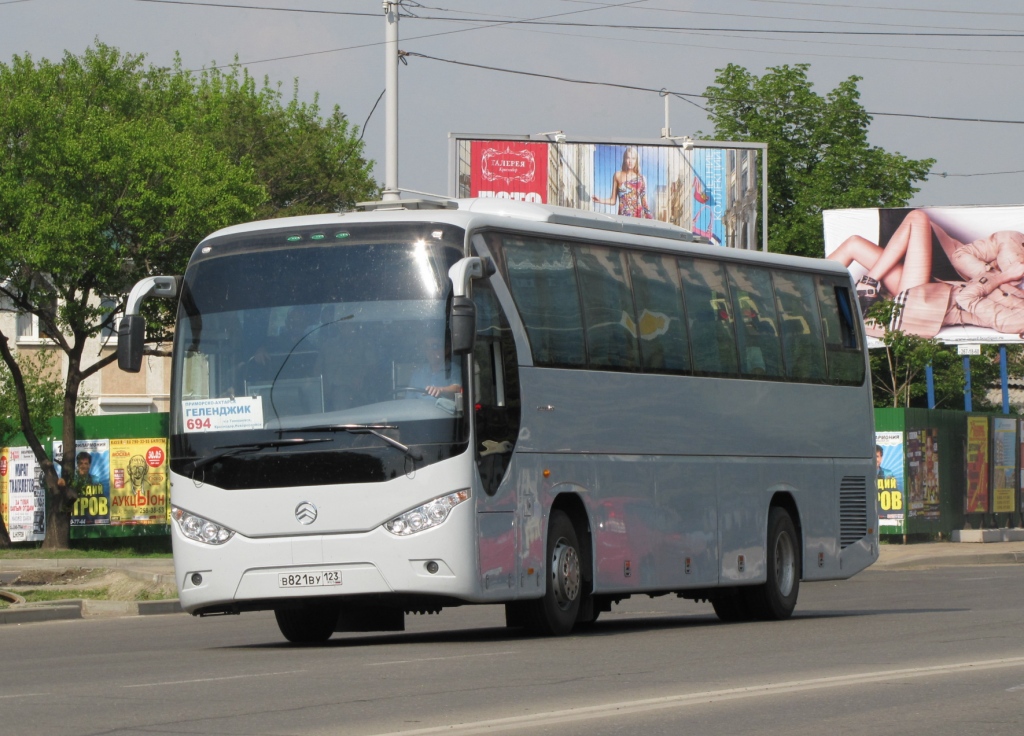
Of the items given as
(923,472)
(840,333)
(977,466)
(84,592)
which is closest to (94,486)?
(84,592)

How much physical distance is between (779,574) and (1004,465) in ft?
80.4

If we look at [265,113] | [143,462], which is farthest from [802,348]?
[265,113]

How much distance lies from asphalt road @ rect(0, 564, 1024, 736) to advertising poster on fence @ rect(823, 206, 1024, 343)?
28994 millimetres

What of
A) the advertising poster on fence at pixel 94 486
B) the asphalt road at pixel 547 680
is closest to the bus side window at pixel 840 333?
the asphalt road at pixel 547 680

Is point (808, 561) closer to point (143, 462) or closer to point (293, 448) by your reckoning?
point (293, 448)

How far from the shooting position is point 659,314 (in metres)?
16.5

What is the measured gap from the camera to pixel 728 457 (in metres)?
17.4

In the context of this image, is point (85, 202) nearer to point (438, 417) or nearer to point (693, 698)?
point (438, 417)

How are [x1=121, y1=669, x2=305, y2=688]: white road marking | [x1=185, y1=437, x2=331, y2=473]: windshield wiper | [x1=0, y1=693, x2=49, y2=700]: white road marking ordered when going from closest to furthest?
[x1=0, y1=693, x2=49, y2=700]: white road marking < [x1=121, y1=669, x2=305, y2=688]: white road marking < [x1=185, y1=437, x2=331, y2=473]: windshield wiper

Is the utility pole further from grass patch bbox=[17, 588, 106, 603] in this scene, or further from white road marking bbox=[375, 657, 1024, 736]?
white road marking bbox=[375, 657, 1024, 736]

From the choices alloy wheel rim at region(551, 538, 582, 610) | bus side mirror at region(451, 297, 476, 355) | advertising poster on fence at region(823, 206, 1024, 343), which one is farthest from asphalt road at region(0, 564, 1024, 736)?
advertising poster on fence at region(823, 206, 1024, 343)

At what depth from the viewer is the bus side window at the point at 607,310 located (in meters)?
15.5

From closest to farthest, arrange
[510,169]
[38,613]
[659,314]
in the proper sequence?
[659,314] → [38,613] → [510,169]

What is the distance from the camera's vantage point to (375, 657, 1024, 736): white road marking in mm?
8453
